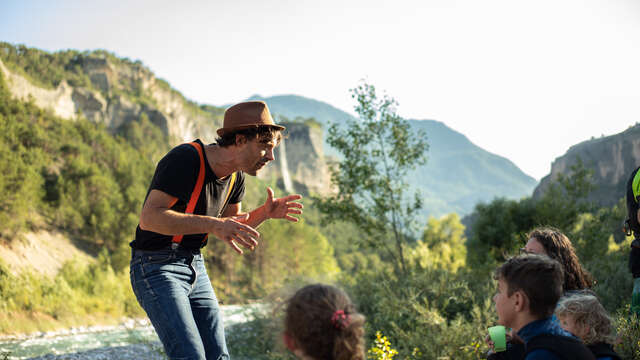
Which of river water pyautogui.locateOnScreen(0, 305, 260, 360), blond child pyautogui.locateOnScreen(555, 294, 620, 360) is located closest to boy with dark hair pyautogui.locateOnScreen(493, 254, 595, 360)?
blond child pyautogui.locateOnScreen(555, 294, 620, 360)

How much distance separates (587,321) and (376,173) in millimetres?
9926

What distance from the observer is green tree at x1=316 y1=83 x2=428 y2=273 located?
12.3m

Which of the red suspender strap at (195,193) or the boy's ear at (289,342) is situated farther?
the red suspender strap at (195,193)

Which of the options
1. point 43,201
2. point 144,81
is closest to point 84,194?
point 43,201

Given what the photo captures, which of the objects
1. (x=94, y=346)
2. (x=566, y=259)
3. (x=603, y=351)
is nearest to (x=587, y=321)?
(x=603, y=351)

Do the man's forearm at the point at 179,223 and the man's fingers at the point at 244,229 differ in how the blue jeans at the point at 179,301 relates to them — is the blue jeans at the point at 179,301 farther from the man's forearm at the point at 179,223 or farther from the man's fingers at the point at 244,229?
the man's fingers at the point at 244,229

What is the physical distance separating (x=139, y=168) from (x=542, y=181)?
41.9 m

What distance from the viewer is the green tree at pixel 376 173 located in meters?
12.3

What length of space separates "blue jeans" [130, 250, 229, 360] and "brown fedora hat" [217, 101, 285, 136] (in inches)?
30.8

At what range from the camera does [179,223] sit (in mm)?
2359

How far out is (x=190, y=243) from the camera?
2.67 meters

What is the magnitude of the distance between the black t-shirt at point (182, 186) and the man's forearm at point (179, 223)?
149mm

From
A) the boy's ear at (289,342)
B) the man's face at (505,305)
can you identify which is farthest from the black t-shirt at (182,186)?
the man's face at (505,305)

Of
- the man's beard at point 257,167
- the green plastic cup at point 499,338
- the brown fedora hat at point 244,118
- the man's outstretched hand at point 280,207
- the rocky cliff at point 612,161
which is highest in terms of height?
the rocky cliff at point 612,161
